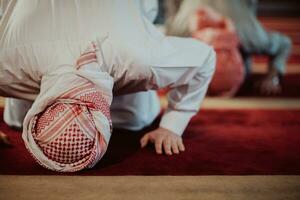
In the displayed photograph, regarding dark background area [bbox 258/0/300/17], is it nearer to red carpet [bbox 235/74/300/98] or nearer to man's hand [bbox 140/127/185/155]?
red carpet [bbox 235/74/300/98]

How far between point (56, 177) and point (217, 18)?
142 cm

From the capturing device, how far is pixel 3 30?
110 centimetres

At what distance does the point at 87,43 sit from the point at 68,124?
20 cm

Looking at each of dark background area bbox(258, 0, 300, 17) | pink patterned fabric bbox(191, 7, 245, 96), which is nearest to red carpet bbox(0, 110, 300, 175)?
pink patterned fabric bbox(191, 7, 245, 96)

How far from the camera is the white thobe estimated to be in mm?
1056

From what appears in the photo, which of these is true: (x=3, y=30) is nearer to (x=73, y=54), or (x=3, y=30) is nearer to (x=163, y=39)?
(x=73, y=54)

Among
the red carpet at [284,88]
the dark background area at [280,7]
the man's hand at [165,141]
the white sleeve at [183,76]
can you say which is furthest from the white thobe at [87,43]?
the dark background area at [280,7]

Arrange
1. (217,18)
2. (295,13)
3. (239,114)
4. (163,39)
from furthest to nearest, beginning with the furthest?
(295,13) → (217,18) → (239,114) → (163,39)

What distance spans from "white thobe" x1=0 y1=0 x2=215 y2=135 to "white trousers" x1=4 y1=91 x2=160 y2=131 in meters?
0.20

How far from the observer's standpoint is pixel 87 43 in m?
1.07

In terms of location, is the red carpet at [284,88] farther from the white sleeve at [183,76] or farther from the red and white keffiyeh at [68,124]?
the red and white keffiyeh at [68,124]

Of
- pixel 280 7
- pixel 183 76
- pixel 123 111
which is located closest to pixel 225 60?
pixel 123 111

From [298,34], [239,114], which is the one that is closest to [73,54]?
[239,114]

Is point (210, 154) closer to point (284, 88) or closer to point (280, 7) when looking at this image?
point (284, 88)
